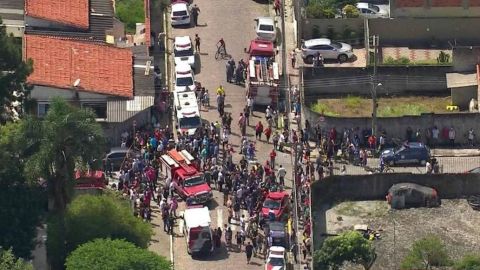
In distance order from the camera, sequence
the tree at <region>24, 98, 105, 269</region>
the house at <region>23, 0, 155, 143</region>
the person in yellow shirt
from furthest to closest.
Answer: the person in yellow shirt, the house at <region>23, 0, 155, 143</region>, the tree at <region>24, 98, 105, 269</region>

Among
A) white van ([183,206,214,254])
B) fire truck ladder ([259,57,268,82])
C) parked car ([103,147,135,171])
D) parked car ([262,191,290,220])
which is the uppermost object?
fire truck ladder ([259,57,268,82])

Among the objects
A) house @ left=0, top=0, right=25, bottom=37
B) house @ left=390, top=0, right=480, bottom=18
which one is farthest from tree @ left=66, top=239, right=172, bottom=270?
house @ left=390, top=0, right=480, bottom=18

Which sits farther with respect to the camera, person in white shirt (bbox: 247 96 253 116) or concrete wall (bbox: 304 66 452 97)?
concrete wall (bbox: 304 66 452 97)

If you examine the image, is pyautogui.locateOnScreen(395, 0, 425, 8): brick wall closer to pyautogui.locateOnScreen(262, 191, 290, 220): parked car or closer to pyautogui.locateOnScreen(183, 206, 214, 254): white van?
pyautogui.locateOnScreen(262, 191, 290, 220): parked car

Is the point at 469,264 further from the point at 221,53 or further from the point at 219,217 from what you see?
the point at 221,53

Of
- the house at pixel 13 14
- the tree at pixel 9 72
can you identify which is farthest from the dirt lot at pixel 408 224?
the house at pixel 13 14

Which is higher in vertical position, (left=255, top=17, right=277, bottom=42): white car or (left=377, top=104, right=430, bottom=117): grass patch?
(left=255, top=17, right=277, bottom=42): white car
